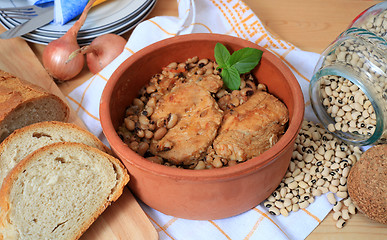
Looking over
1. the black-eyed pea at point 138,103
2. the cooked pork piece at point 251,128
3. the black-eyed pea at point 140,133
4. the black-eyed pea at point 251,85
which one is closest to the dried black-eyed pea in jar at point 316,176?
the cooked pork piece at point 251,128

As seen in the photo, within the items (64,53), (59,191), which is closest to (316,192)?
(59,191)

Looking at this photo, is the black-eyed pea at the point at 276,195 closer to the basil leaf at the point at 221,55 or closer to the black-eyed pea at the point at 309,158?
the black-eyed pea at the point at 309,158

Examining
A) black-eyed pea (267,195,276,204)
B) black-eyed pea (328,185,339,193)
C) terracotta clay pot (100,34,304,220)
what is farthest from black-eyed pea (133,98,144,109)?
black-eyed pea (328,185,339,193)

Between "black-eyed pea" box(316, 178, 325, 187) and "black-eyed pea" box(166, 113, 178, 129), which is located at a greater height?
"black-eyed pea" box(166, 113, 178, 129)

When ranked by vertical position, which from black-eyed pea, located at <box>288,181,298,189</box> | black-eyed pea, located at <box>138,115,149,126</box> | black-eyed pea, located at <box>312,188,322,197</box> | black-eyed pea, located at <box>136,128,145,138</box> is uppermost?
black-eyed pea, located at <box>138,115,149,126</box>

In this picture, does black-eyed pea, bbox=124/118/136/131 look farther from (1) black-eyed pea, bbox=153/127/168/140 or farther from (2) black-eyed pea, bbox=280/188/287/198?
(2) black-eyed pea, bbox=280/188/287/198

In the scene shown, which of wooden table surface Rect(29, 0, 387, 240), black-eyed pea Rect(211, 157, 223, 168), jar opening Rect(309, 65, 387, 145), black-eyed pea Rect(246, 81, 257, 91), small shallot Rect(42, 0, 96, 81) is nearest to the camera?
black-eyed pea Rect(211, 157, 223, 168)

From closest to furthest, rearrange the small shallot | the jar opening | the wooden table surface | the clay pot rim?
1. the clay pot rim
2. the jar opening
3. the small shallot
4. the wooden table surface
